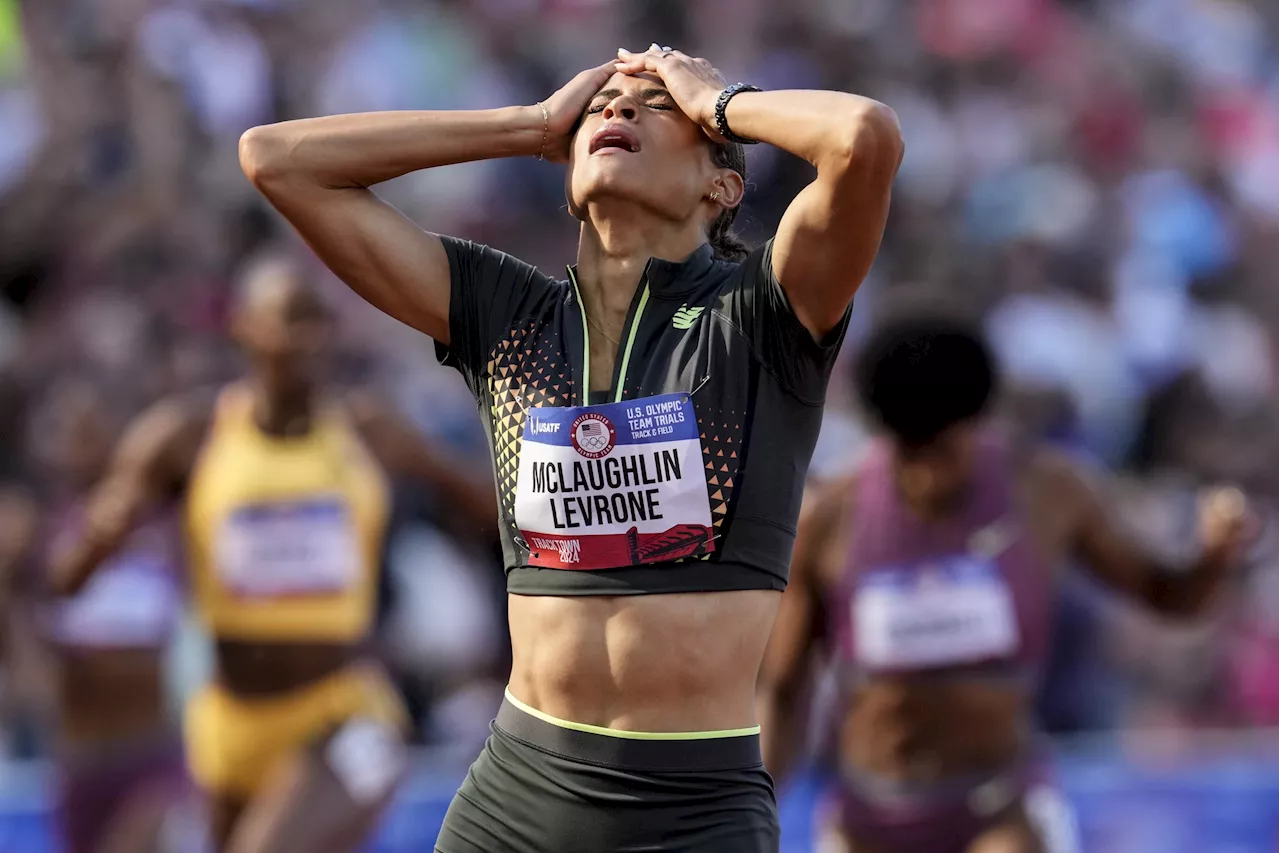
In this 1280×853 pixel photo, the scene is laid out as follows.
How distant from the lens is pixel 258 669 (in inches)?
287

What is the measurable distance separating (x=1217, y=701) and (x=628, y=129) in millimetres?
7121

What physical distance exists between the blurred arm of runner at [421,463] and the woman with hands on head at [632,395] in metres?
3.44

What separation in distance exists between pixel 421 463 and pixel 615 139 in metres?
3.90

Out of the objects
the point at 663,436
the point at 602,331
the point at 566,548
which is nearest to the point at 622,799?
the point at 566,548

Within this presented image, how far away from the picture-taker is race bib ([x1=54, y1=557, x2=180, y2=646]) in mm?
8492

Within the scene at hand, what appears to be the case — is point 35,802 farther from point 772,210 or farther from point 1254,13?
point 1254,13

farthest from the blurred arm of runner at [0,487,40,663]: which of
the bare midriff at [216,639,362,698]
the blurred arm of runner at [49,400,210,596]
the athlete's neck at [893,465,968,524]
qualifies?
the athlete's neck at [893,465,968,524]

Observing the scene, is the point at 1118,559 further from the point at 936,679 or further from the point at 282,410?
the point at 282,410

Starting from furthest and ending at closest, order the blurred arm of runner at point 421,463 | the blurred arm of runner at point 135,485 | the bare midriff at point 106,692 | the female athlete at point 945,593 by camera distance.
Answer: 1. the bare midriff at point 106,692
2. the blurred arm of runner at point 421,463
3. the blurred arm of runner at point 135,485
4. the female athlete at point 945,593

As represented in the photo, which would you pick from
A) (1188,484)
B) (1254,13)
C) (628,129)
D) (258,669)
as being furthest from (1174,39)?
(628,129)

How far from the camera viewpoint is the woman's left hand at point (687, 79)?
3773mm

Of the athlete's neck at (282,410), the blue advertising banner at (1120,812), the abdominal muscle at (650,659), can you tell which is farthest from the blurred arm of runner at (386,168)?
the blue advertising banner at (1120,812)

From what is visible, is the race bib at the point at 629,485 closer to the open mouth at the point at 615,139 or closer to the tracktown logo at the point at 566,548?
the tracktown logo at the point at 566,548

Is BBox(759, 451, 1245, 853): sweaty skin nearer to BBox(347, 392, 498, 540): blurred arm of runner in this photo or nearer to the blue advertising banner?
BBox(347, 392, 498, 540): blurred arm of runner
